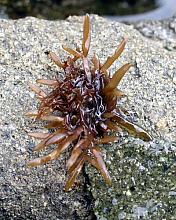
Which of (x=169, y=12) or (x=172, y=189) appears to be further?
(x=169, y=12)

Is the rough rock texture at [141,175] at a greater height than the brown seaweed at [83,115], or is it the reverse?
the brown seaweed at [83,115]

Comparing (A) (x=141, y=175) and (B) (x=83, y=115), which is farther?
(A) (x=141, y=175)

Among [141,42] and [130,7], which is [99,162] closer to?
[141,42]

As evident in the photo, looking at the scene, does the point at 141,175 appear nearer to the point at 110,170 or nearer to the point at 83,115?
the point at 110,170

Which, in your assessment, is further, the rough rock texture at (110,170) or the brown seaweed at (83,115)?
the rough rock texture at (110,170)

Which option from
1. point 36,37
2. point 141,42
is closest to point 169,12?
point 141,42

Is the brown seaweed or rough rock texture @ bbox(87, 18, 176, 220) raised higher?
the brown seaweed

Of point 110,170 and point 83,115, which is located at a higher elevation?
point 83,115

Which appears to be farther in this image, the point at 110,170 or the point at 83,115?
the point at 110,170

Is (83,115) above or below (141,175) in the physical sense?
above

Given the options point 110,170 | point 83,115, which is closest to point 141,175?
point 110,170

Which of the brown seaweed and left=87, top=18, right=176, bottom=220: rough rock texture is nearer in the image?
the brown seaweed
